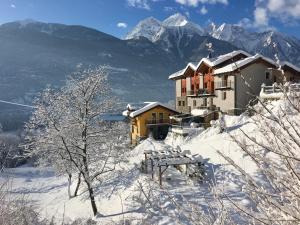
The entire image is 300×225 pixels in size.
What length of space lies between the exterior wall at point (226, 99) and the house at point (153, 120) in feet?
19.5

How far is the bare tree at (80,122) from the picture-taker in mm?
23969

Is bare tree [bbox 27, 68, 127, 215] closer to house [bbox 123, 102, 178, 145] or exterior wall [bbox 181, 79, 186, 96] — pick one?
house [bbox 123, 102, 178, 145]

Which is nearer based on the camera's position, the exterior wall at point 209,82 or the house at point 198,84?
the house at point 198,84

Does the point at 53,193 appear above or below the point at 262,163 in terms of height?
below

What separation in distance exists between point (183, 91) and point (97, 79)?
25.9 meters

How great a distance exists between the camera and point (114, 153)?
88.2 feet

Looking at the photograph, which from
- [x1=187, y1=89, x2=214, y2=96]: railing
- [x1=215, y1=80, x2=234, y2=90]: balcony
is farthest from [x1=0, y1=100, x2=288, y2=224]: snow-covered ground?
[x1=187, y1=89, x2=214, y2=96]: railing

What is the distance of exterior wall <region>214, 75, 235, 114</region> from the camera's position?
35375mm

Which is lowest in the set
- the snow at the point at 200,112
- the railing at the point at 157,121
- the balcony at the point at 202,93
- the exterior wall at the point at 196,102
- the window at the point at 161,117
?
the railing at the point at 157,121

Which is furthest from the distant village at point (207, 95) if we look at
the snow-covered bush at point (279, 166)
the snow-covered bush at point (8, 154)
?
the snow-covered bush at point (279, 166)

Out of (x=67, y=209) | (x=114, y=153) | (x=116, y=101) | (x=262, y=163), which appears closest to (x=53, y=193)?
(x=67, y=209)

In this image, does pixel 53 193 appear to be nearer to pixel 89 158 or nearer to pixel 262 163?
pixel 89 158

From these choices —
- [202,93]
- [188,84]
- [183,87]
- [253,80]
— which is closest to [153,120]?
[202,93]

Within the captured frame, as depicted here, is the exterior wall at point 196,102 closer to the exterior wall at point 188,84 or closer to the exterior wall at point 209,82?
the exterior wall at point 188,84
